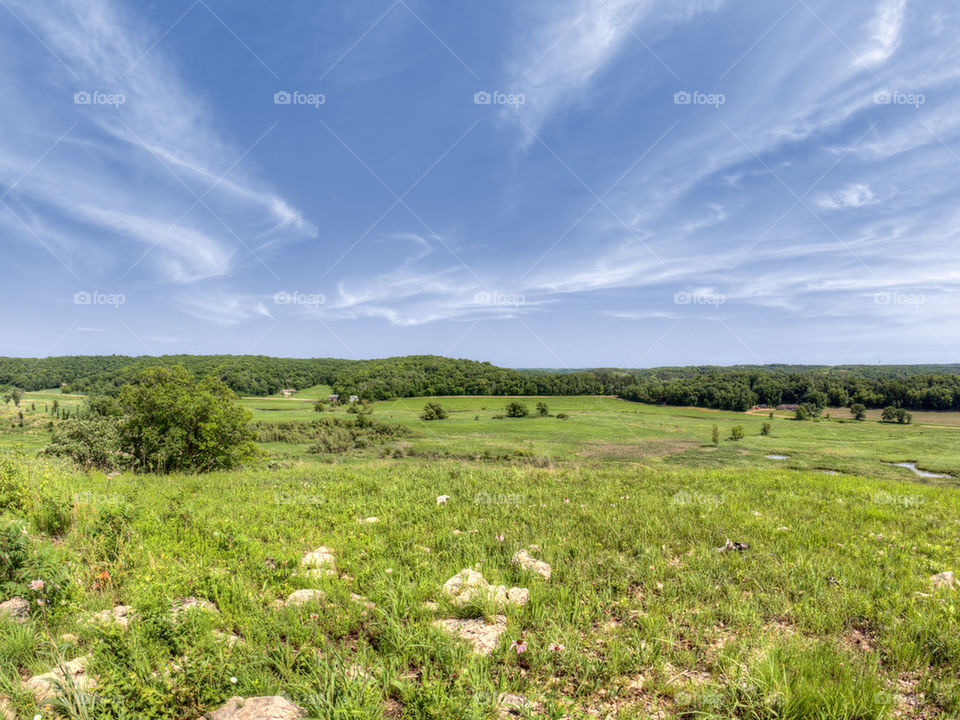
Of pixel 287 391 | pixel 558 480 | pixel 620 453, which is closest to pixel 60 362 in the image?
pixel 287 391

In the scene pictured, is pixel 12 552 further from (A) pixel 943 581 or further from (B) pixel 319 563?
(A) pixel 943 581

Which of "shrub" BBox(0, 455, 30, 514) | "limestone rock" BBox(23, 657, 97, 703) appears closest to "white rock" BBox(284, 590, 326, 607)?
"limestone rock" BBox(23, 657, 97, 703)

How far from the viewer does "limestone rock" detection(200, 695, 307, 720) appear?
109 inches

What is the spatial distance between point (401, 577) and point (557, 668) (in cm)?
232

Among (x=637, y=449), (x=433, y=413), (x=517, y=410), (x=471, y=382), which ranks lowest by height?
(x=637, y=449)

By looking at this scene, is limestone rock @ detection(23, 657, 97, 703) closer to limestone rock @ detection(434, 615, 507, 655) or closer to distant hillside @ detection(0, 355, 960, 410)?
limestone rock @ detection(434, 615, 507, 655)

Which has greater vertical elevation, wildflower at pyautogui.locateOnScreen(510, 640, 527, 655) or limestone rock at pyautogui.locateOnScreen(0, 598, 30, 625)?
wildflower at pyautogui.locateOnScreen(510, 640, 527, 655)

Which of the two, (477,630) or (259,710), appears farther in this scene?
(477,630)

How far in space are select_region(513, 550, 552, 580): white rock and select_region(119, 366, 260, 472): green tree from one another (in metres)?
18.4

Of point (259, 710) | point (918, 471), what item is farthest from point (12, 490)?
point (918, 471)

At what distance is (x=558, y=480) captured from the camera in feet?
39.0

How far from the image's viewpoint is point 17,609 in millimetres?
4332

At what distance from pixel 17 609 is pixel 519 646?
5.49 m

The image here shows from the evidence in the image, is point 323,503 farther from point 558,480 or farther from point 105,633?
point 558,480
